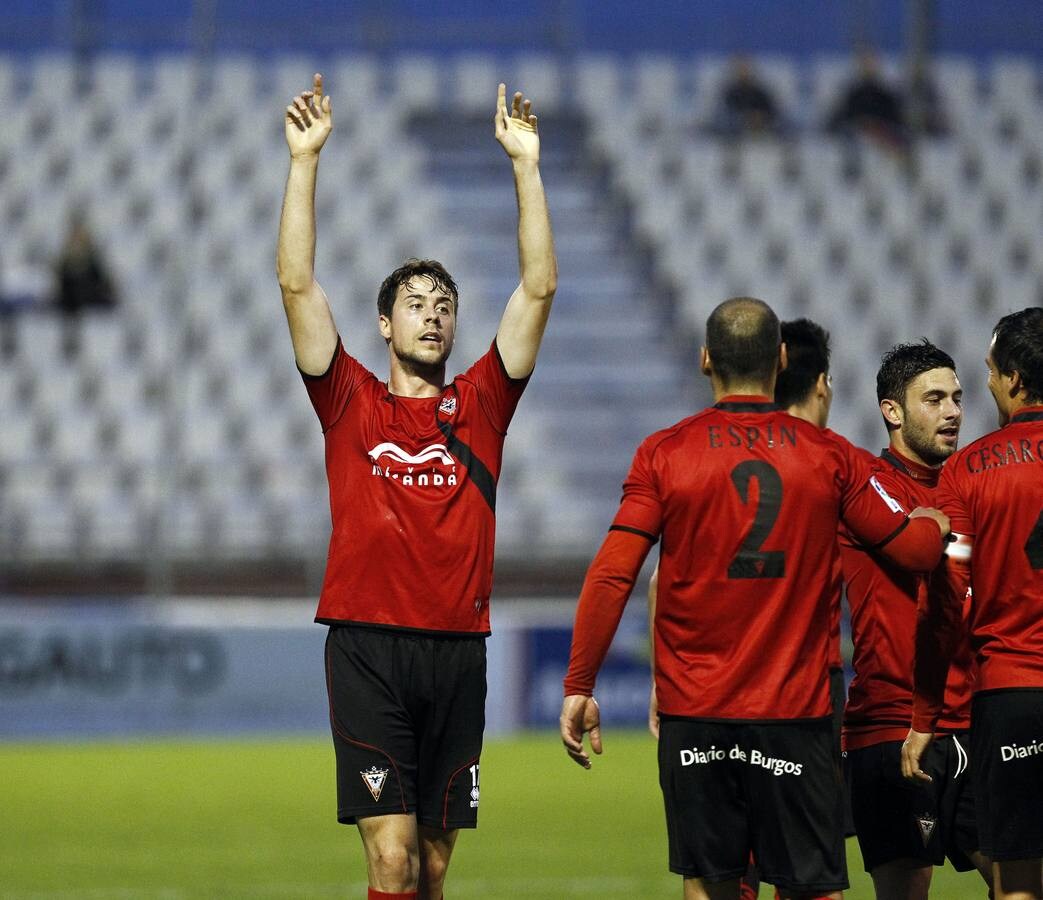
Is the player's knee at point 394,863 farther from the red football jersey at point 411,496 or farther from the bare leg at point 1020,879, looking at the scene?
the bare leg at point 1020,879

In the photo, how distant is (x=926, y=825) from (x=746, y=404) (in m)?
1.63

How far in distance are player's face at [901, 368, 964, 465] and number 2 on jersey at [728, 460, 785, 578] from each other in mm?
1069

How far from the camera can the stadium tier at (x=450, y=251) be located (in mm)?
19141

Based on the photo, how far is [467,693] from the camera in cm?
572

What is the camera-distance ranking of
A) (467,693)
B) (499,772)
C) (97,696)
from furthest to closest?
(97,696) < (499,772) < (467,693)

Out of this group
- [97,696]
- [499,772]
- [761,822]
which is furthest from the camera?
[97,696]

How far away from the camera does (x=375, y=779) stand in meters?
5.54

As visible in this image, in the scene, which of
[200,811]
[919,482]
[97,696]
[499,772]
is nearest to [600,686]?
[499,772]

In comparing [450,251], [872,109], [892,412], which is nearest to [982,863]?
[892,412]

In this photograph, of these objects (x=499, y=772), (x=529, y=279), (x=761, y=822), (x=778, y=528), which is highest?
(x=529, y=279)

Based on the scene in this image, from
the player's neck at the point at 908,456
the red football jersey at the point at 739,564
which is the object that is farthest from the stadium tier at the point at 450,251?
the red football jersey at the point at 739,564

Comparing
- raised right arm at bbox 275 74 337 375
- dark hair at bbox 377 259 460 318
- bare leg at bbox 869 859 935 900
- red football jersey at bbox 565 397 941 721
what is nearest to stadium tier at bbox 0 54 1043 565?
dark hair at bbox 377 259 460 318

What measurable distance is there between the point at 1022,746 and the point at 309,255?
2.74 m

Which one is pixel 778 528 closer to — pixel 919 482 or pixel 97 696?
pixel 919 482
